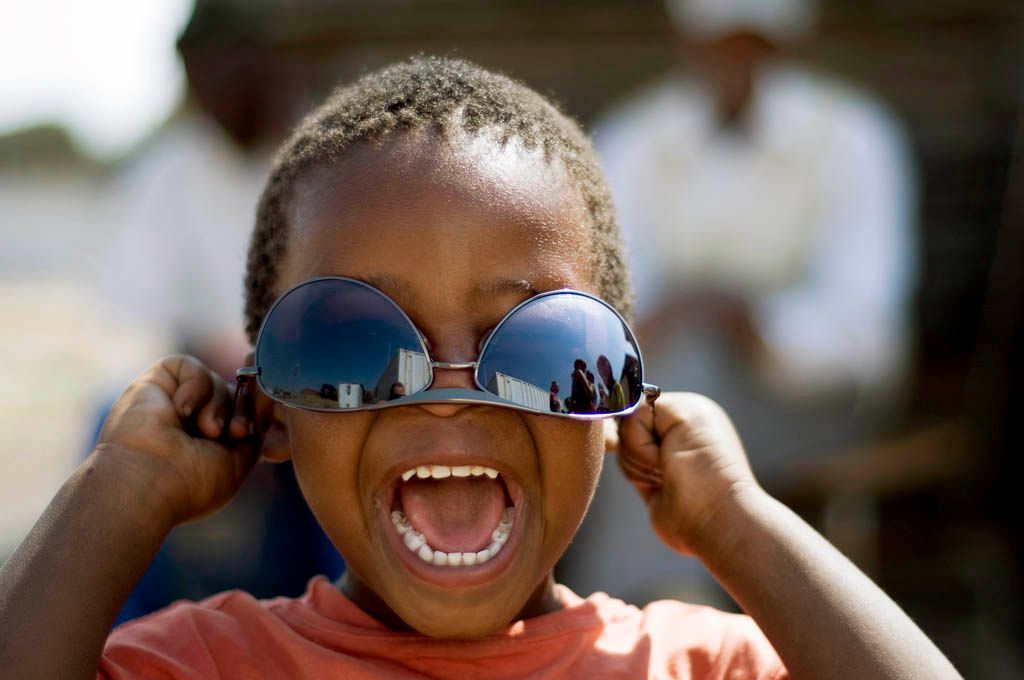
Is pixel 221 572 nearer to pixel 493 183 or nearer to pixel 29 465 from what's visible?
pixel 493 183

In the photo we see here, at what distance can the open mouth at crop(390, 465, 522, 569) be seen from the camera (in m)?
1.98

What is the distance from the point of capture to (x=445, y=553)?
6.48ft

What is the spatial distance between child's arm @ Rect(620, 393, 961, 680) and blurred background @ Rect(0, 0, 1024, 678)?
1552 mm

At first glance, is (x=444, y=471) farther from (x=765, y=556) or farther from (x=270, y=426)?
(x=765, y=556)

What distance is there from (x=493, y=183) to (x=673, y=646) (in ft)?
2.99

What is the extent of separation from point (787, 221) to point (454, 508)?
8.40ft

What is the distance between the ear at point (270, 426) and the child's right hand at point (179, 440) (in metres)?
0.04

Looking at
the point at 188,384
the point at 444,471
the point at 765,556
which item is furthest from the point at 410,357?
the point at 765,556

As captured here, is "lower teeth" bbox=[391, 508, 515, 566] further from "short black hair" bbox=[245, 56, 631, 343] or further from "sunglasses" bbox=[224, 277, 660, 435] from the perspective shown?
"short black hair" bbox=[245, 56, 631, 343]

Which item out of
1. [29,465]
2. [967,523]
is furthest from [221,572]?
[29,465]

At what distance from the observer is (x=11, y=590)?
1.95 m

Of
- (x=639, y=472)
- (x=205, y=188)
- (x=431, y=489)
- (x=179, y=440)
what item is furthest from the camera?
(x=205, y=188)

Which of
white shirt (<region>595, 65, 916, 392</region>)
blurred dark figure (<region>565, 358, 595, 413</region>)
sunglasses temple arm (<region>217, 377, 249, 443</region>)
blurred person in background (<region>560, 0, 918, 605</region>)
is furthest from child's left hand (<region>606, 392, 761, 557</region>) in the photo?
white shirt (<region>595, 65, 916, 392</region>)

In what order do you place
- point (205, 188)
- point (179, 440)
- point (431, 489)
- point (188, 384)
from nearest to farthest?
1. point (431, 489)
2. point (179, 440)
3. point (188, 384)
4. point (205, 188)
